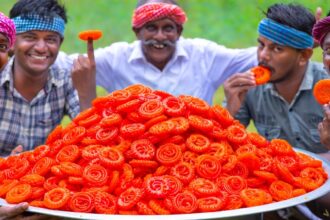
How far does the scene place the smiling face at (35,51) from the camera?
419cm

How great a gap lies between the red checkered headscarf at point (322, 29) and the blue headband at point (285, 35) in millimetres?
522

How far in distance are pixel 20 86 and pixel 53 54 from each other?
31 centimetres

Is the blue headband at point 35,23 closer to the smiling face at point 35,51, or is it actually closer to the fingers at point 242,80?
the smiling face at point 35,51

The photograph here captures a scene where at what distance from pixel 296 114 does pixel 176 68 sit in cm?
100

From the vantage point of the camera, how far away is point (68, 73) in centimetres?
446

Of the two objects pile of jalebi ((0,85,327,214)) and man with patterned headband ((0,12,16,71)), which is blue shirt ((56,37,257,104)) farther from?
pile of jalebi ((0,85,327,214))

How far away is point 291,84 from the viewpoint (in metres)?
4.30

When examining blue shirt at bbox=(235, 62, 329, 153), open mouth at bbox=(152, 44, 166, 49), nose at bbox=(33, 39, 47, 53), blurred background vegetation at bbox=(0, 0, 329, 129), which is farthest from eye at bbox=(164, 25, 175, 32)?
blurred background vegetation at bbox=(0, 0, 329, 129)

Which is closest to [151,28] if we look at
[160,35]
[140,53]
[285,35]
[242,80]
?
[160,35]

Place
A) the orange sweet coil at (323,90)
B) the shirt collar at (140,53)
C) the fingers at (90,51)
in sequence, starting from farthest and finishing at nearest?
the shirt collar at (140,53) → the fingers at (90,51) → the orange sweet coil at (323,90)

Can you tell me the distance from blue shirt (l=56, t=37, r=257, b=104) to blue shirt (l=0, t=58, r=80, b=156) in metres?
0.35

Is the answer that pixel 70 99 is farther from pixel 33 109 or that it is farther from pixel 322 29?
pixel 322 29

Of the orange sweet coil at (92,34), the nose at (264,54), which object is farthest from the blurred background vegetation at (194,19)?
the orange sweet coil at (92,34)

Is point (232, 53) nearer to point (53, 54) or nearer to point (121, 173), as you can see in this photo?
point (53, 54)
